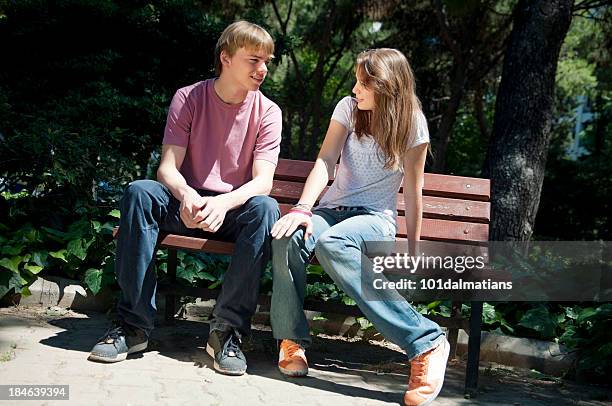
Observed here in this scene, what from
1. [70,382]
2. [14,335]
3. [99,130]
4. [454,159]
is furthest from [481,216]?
[454,159]

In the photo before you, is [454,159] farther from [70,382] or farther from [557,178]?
[70,382]

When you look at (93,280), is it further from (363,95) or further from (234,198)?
(363,95)

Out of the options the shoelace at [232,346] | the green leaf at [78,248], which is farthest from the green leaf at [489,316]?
the green leaf at [78,248]

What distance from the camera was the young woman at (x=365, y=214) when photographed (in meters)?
3.36

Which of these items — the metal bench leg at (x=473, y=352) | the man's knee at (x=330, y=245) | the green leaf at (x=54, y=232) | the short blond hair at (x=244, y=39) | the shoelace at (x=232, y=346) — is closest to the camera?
the man's knee at (x=330, y=245)

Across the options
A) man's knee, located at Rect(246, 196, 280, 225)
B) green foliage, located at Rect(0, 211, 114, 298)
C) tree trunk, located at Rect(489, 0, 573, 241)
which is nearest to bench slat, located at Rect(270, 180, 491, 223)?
man's knee, located at Rect(246, 196, 280, 225)

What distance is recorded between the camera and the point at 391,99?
3.63 meters

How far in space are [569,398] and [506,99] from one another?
3.63m

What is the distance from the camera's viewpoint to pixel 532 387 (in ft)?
12.9

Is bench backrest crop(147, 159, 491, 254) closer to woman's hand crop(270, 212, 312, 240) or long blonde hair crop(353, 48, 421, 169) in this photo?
long blonde hair crop(353, 48, 421, 169)

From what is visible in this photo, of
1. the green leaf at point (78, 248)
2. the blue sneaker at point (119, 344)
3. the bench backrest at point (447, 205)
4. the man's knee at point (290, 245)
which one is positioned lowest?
the blue sneaker at point (119, 344)

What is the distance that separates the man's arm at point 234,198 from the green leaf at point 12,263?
4.87 ft

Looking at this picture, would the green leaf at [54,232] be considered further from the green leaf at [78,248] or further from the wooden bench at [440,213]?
the wooden bench at [440,213]

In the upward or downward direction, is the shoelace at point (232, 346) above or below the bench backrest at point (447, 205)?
below
